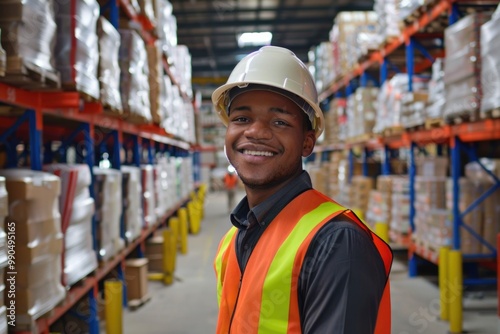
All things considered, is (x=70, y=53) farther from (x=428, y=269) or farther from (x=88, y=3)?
(x=428, y=269)

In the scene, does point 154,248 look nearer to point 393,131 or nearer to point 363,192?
point 393,131

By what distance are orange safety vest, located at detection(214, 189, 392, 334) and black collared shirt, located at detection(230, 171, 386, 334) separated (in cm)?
3

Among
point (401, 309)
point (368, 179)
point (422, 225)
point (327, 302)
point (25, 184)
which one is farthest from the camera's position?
point (368, 179)

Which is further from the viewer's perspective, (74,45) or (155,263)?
(155,263)

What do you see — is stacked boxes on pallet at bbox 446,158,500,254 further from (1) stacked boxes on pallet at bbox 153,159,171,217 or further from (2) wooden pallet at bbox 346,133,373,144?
(1) stacked boxes on pallet at bbox 153,159,171,217

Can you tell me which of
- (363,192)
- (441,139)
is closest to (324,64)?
(363,192)

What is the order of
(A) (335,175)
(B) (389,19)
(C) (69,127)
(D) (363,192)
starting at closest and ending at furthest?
(C) (69,127) → (B) (389,19) → (D) (363,192) → (A) (335,175)

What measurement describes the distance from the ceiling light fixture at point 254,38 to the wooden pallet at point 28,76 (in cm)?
1684

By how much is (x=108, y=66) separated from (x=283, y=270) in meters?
3.42

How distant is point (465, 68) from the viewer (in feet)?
16.6

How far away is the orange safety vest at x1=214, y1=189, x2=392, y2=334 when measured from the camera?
1367 mm

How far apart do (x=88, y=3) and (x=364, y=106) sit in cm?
680

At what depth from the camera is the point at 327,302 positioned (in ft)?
4.11

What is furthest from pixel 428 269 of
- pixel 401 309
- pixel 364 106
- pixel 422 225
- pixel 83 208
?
pixel 83 208
